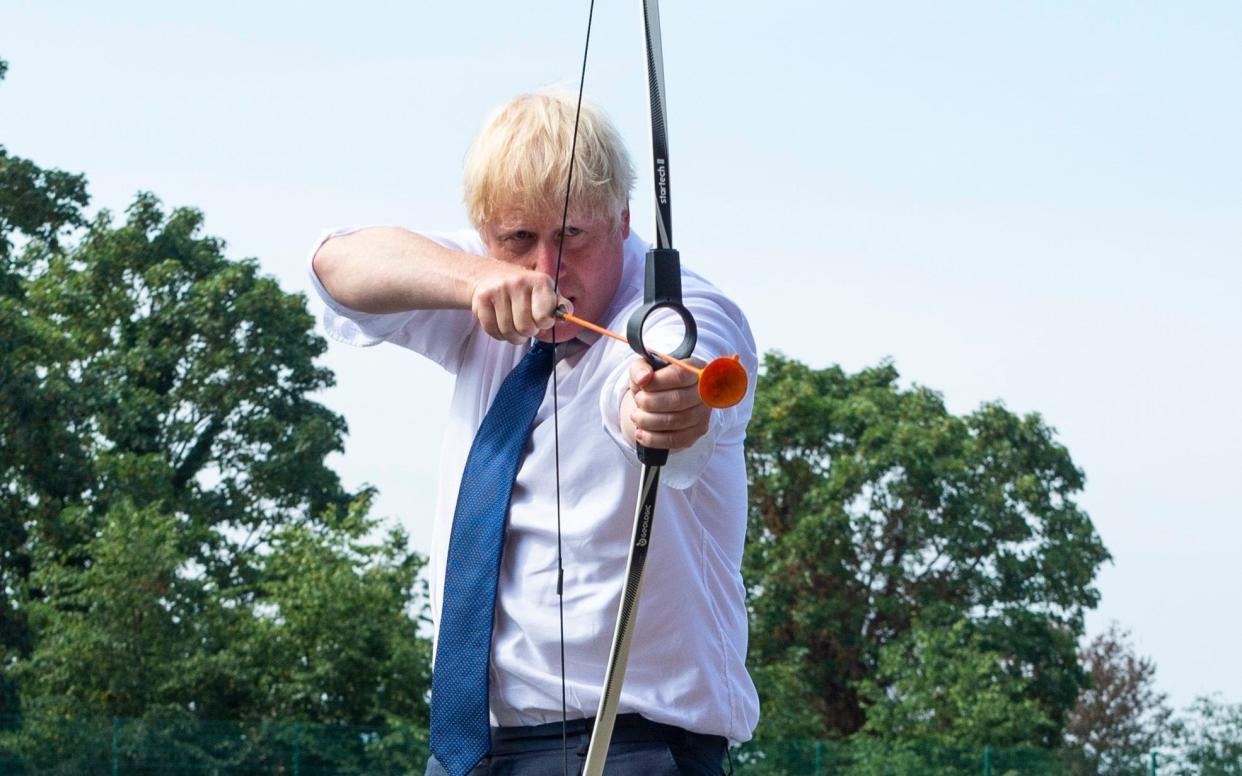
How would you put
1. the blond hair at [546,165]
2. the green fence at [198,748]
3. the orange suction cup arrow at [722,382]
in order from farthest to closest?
the green fence at [198,748] → the blond hair at [546,165] → the orange suction cup arrow at [722,382]

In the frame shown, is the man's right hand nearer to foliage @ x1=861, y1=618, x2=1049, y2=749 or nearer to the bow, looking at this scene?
the bow

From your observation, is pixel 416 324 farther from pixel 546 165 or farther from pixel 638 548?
pixel 638 548

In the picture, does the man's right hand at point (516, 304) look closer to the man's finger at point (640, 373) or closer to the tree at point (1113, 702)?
the man's finger at point (640, 373)

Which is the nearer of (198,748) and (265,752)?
(198,748)

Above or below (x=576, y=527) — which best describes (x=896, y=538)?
above

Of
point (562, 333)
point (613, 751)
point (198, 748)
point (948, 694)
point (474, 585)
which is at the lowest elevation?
point (613, 751)

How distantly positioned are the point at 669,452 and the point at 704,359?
0.13 meters

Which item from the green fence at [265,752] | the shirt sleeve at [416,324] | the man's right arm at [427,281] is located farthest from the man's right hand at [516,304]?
the green fence at [265,752]

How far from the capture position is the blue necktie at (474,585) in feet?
7.54

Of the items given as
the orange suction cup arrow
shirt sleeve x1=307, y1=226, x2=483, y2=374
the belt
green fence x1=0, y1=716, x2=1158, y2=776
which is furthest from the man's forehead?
green fence x1=0, y1=716, x2=1158, y2=776

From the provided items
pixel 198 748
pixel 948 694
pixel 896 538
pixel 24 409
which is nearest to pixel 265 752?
pixel 198 748

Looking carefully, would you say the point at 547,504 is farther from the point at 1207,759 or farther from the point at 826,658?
the point at 826,658

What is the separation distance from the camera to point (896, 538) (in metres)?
25.8

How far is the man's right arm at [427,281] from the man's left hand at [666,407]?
16 centimetres
